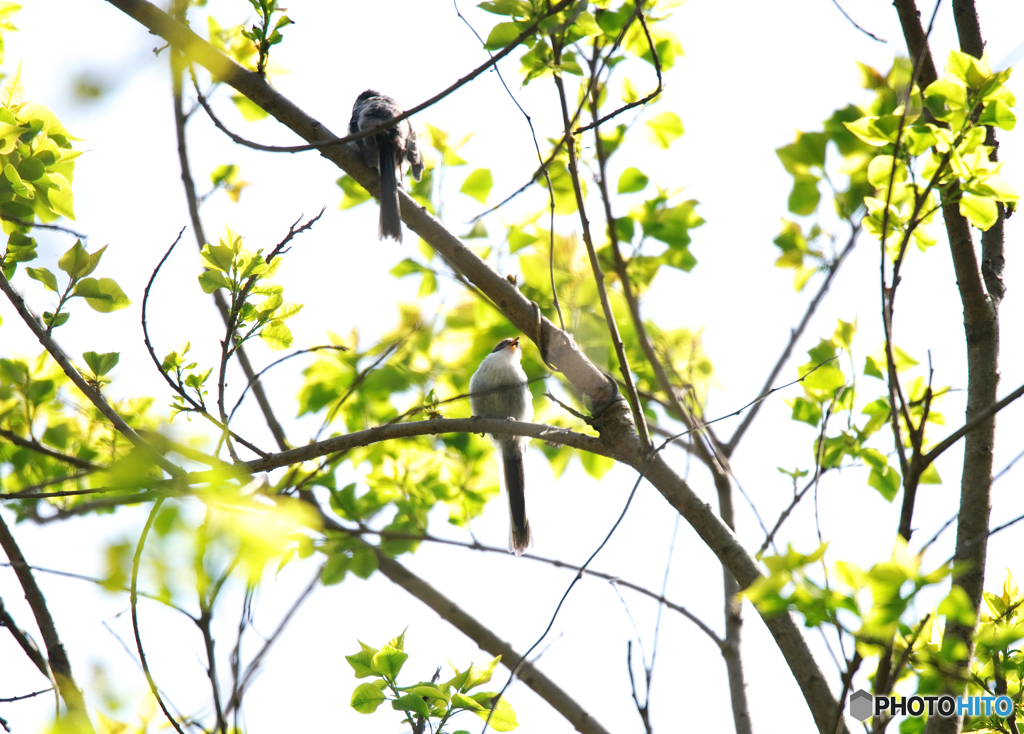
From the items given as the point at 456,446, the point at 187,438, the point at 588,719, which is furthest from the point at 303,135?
the point at 588,719

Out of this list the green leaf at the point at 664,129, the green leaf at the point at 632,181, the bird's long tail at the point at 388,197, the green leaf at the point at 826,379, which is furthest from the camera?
the green leaf at the point at 632,181

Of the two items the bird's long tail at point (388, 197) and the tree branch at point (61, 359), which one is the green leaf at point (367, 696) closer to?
the tree branch at point (61, 359)

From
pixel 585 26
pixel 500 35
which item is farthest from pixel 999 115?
pixel 500 35

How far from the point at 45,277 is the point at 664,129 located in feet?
9.20

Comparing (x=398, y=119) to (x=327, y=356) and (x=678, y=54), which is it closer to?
(x=678, y=54)

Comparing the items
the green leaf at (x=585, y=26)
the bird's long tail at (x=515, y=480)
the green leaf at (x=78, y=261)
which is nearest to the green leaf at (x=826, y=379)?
the green leaf at (x=585, y=26)

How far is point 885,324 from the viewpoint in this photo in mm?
1811

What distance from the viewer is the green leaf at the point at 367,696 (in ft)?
9.15

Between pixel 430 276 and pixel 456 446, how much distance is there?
1.04 m

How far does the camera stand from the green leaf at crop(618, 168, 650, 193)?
4.10 meters

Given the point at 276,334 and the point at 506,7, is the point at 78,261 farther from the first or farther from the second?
the point at 506,7

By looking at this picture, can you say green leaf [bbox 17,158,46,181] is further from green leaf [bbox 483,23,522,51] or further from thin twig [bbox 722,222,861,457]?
thin twig [bbox 722,222,861,457]

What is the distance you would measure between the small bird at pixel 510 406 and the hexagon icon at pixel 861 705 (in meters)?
2.49

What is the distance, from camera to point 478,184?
4172mm
